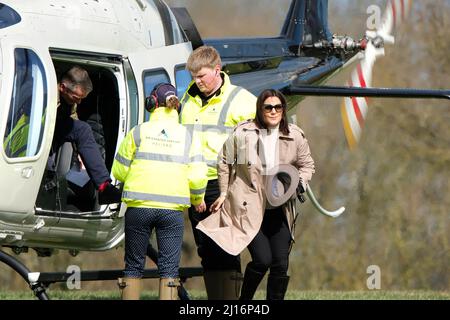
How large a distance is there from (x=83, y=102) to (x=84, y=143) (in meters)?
1.15

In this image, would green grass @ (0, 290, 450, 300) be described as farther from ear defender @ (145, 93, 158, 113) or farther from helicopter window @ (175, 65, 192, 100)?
ear defender @ (145, 93, 158, 113)

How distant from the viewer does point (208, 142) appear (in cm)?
905

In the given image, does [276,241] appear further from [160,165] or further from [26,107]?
[26,107]

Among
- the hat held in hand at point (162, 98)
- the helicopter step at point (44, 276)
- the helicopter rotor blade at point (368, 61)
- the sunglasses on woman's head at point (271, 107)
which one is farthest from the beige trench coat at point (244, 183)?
the helicopter rotor blade at point (368, 61)

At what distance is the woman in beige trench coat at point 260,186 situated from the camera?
8.84 meters

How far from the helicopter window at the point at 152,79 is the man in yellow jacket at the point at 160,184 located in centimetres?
127

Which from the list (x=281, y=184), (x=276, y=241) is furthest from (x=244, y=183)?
(x=276, y=241)

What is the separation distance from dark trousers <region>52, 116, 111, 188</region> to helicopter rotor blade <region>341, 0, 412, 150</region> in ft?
11.5

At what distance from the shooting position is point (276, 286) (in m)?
8.92

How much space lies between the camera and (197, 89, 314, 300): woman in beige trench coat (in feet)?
29.0
